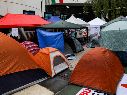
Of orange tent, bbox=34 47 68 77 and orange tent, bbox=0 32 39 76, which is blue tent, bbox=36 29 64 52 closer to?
orange tent, bbox=34 47 68 77

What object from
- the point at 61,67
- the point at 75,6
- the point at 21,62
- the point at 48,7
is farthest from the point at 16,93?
the point at 75,6

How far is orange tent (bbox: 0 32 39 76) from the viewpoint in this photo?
975cm

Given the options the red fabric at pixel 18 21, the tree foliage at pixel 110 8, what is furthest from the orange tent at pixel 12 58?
the tree foliage at pixel 110 8

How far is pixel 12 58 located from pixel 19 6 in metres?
18.4

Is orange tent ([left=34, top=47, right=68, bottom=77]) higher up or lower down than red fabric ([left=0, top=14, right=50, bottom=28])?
lower down

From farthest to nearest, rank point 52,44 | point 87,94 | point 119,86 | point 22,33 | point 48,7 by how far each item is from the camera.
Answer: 1. point 48,7
2. point 22,33
3. point 52,44
4. point 119,86
5. point 87,94

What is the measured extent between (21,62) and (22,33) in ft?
31.4

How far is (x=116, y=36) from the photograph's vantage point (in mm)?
14070

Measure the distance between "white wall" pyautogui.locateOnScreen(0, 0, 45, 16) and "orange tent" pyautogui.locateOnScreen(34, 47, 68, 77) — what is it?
11860mm

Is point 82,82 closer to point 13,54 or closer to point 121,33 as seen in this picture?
point 13,54

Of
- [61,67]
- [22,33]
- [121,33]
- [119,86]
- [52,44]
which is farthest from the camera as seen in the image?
[22,33]

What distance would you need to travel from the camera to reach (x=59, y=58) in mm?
13039

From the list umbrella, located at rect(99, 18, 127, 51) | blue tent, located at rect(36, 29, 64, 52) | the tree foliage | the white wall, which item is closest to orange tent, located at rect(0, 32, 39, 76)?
umbrella, located at rect(99, 18, 127, 51)

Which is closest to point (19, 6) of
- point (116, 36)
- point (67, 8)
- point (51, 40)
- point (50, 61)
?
point (51, 40)
